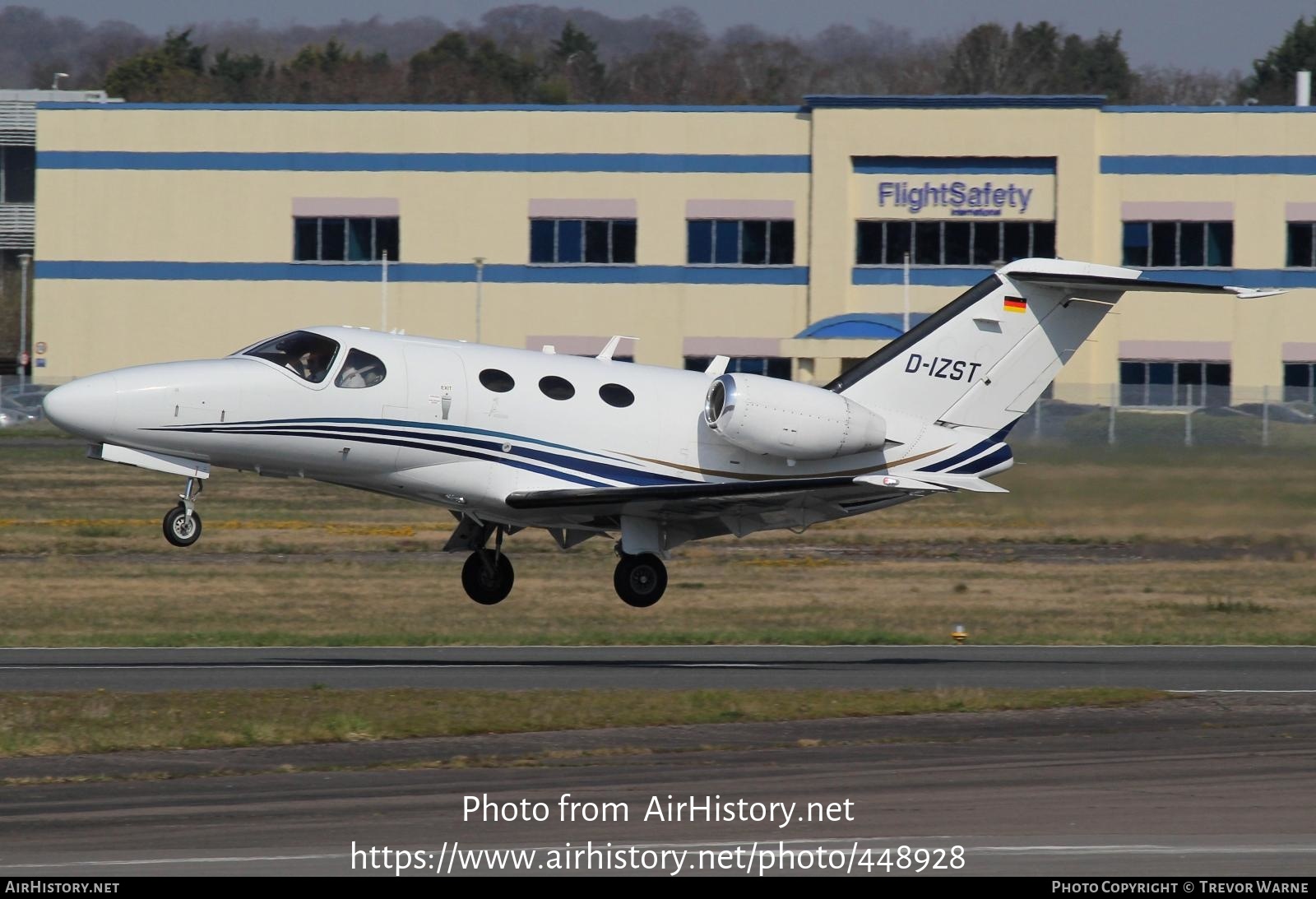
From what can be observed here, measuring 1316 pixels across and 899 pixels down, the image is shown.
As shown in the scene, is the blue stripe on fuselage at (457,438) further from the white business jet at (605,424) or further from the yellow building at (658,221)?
the yellow building at (658,221)

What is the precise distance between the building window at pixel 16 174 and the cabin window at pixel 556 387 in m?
79.6

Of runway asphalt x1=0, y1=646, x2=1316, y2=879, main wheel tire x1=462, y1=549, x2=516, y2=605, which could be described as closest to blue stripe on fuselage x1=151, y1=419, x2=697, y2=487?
main wheel tire x1=462, y1=549, x2=516, y2=605

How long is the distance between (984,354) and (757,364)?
124ft

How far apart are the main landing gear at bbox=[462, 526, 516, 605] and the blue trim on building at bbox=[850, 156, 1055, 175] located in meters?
40.4

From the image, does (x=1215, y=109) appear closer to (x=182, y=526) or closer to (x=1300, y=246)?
(x=1300, y=246)

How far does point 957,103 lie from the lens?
60219mm

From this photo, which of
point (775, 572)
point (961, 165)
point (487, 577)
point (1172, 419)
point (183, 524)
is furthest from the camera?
point (961, 165)

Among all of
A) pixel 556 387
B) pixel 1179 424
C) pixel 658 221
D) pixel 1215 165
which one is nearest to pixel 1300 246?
pixel 1215 165

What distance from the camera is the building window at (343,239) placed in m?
62.5

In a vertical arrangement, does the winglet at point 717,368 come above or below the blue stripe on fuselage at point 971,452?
above

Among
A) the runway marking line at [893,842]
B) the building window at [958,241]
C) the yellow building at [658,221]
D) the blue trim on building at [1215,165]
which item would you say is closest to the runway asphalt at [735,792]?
the runway marking line at [893,842]

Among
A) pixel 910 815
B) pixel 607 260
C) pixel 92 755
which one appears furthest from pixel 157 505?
pixel 910 815
